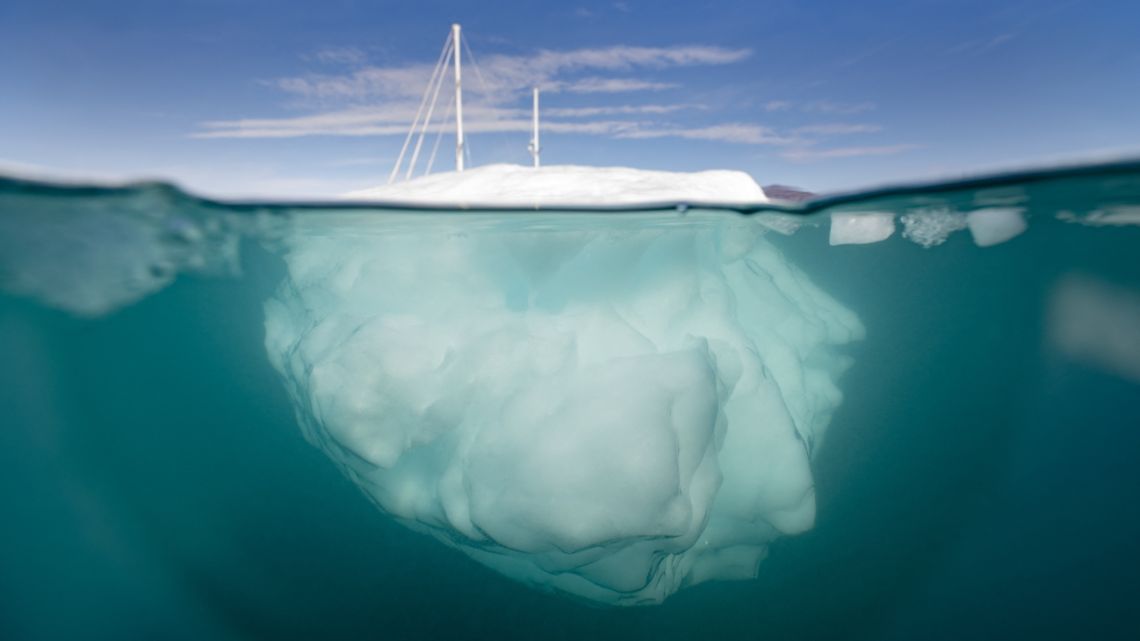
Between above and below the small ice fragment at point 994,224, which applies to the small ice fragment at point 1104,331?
below

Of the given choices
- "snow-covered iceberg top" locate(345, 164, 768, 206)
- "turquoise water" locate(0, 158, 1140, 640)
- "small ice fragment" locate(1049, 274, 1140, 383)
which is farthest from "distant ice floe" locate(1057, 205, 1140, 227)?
"snow-covered iceberg top" locate(345, 164, 768, 206)

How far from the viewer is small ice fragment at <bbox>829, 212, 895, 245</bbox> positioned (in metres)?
7.03

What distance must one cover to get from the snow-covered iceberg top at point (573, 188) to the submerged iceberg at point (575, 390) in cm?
6

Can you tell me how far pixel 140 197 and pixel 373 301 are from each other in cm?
247

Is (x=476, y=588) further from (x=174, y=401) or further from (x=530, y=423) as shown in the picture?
(x=174, y=401)

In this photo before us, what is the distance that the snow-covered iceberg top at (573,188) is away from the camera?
5.67 meters

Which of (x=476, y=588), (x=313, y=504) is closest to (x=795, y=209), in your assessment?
(x=476, y=588)

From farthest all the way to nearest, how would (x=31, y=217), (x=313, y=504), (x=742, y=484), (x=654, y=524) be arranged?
1. (x=313, y=504)
2. (x=31, y=217)
3. (x=742, y=484)
4. (x=654, y=524)

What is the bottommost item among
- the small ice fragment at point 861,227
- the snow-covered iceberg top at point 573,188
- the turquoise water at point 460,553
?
the turquoise water at point 460,553

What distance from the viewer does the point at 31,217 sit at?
5270 mm

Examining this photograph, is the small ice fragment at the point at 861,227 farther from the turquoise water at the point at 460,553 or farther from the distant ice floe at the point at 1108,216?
the distant ice floe at the point at 1108,216

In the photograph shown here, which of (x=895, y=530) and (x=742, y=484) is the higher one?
(x=742, y=484)

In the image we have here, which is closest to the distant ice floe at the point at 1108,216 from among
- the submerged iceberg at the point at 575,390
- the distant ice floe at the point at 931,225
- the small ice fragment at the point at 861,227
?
the distant ice floe at the point at 931,225

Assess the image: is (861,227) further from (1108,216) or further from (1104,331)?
(1104,331)
